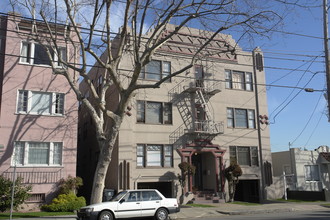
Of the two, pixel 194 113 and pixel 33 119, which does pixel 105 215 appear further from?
pixel 194 113

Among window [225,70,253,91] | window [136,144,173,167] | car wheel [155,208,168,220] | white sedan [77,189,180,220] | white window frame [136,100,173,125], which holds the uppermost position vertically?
window [225,70,253,91]

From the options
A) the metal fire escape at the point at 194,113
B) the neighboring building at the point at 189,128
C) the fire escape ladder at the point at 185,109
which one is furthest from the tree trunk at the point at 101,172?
the fire escape ladder at the point at 185,109

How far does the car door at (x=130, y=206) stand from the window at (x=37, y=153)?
7.84 meters

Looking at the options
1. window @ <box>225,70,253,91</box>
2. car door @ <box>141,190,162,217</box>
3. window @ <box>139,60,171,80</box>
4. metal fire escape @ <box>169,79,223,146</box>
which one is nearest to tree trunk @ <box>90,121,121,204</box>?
car door @ <box>141,190,162,217</box>

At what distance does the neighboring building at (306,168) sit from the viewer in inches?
1141

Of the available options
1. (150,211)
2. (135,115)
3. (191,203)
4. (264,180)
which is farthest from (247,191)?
(150,211)

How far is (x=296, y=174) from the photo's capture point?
28.9 metres

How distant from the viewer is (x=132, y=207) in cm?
1514

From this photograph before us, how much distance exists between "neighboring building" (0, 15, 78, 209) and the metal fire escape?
7.51 m

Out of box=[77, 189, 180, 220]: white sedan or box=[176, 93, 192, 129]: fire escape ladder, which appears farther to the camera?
box=[176, 93, 192, 129]: fire escape ladder

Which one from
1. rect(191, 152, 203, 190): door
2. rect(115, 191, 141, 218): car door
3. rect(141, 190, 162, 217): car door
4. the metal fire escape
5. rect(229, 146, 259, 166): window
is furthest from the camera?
rect(229, 146, 259, 166): window

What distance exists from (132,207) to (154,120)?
1036 cm

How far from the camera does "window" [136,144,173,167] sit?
78.0 feet

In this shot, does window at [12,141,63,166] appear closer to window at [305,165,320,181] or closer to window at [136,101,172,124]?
window at [136,101,172,124]
